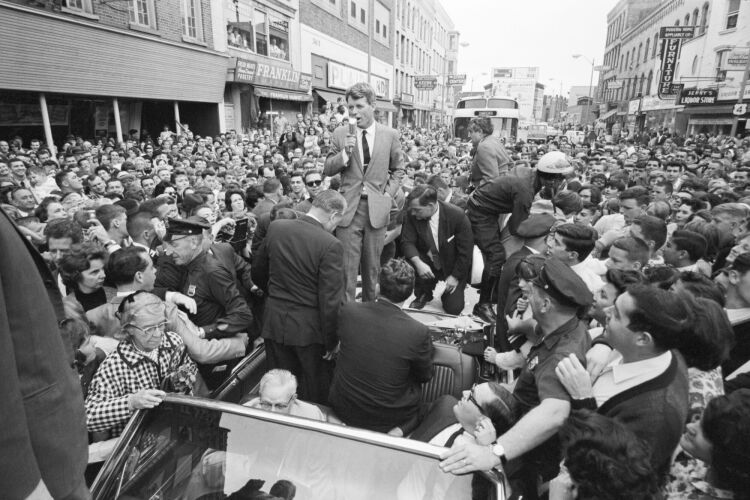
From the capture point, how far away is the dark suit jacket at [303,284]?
3166 mm

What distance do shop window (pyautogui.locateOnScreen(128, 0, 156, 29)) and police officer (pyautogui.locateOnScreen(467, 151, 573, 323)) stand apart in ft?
45.1

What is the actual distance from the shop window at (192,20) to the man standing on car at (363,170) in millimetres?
14804

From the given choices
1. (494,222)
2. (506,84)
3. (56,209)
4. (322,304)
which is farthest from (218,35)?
(506,84)

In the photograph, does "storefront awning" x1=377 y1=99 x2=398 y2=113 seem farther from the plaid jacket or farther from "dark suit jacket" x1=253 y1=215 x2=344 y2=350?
the plaid jacket

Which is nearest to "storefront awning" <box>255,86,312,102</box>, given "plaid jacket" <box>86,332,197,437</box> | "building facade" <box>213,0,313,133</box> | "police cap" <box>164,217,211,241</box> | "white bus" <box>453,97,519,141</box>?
"building facade" <box>213,0,313,133</box>

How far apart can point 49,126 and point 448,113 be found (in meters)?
54.9

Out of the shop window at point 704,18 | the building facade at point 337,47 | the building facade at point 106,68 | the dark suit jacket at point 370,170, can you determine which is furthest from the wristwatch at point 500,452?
the shop window at point 704,18

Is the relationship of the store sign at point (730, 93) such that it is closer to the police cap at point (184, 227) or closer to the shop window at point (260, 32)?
the shop window at point (260, 32)

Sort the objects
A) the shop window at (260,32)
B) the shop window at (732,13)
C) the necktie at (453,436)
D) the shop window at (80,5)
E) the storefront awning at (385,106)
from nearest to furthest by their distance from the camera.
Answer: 1. the necktie at (453,436)
2. the shop window at (80,5)
3. the shop window at (260,32)
4. the shop window at (732,13)
5. the storefront awning at (385,106)

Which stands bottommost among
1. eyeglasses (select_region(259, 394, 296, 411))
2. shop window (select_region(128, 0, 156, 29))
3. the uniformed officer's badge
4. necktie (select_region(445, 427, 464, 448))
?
necktie (select_region(445, 427, 464, 448))

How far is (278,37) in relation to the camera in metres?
21.5

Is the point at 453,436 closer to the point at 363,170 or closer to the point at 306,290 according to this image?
the point at 306,290

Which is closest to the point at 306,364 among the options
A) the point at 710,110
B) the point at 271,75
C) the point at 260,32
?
the point at 271,75

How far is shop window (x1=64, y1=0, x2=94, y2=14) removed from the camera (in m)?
11.5
